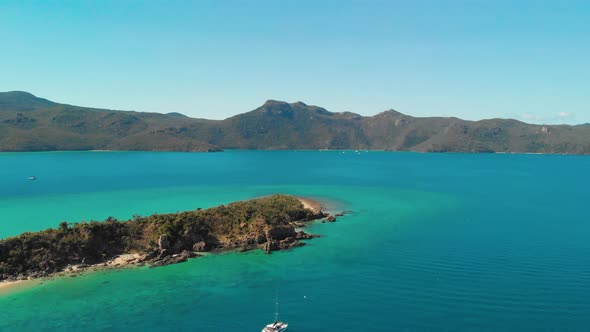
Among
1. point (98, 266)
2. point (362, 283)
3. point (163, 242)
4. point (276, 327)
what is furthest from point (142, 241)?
point (362, 283)

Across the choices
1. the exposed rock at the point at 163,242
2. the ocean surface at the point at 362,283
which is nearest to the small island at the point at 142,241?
the exposed rock at the point at 163,242

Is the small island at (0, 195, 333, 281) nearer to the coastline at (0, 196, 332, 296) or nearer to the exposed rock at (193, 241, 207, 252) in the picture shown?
the exposed rock at (193, 241, 207, 252)

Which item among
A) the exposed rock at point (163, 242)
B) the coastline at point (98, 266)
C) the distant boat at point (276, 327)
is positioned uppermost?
the exposed rock at point (163, 242)

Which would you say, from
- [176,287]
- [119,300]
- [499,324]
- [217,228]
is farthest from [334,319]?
[217,228]

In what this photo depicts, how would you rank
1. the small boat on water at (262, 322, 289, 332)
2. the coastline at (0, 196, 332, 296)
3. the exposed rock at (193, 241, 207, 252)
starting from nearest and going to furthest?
the small boat on water at (262, 322, 289, 332)
the coastline at (0, 196, 332, 296)
the exposed rock at (193, 241, 207, 252)

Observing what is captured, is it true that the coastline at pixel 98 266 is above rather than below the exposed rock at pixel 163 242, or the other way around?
below

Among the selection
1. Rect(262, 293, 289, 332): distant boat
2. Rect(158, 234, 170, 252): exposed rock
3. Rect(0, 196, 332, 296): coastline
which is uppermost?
Rect(158, 234, 170, 252): exposed rock

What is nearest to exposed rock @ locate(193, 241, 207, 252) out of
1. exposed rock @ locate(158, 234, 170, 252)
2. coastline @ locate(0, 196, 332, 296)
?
coastline @ locate(0, 196, 332, 296)

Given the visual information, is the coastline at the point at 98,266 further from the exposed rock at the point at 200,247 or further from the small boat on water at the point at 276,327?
the small boat on water at the point at 276,327

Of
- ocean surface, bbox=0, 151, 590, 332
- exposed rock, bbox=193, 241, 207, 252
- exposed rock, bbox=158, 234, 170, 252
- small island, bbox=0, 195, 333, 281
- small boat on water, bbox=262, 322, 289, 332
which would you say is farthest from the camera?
exposed rock, bbox=193, 241, 207, 252
